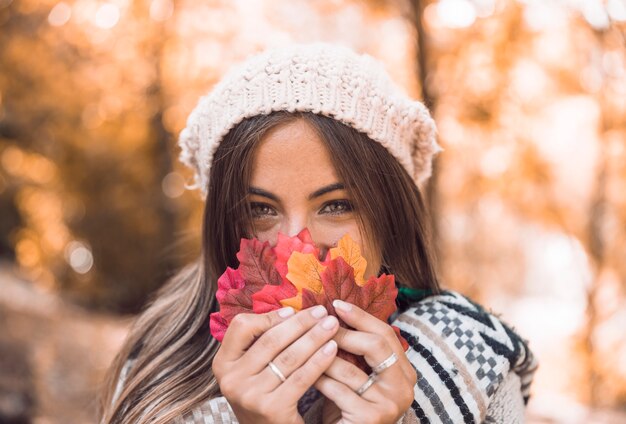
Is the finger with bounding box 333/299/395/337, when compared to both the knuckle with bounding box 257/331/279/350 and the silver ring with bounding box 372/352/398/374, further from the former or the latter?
the knuckle with bounding box 257/331/279/350

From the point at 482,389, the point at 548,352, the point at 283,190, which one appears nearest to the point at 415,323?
the point at 482,389

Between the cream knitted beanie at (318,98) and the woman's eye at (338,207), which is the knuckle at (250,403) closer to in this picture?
the woman's eye at (338,207)

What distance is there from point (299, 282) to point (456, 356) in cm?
71

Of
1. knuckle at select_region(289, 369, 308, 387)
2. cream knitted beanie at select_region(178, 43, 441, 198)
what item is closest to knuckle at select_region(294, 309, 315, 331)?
knuckle at select_region(289, 369, 308, 387)

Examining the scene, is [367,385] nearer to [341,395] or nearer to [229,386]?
[341,395]

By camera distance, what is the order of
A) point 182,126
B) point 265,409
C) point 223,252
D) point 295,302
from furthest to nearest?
point 182,126 < point 223,252 < point 295,302 < point 265,409

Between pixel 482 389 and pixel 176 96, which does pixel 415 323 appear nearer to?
pixel 482 389

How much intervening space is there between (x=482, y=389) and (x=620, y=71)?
4.38 metres

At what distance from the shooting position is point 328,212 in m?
1.84

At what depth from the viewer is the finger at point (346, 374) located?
4.53ft

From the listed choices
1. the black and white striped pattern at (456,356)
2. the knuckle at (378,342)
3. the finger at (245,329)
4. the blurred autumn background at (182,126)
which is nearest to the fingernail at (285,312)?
the finger at (245,329)

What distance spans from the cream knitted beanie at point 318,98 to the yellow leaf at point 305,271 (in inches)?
23.1

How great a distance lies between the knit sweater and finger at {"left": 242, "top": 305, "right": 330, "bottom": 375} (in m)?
0.52

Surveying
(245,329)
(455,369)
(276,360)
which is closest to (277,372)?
(276,360)
